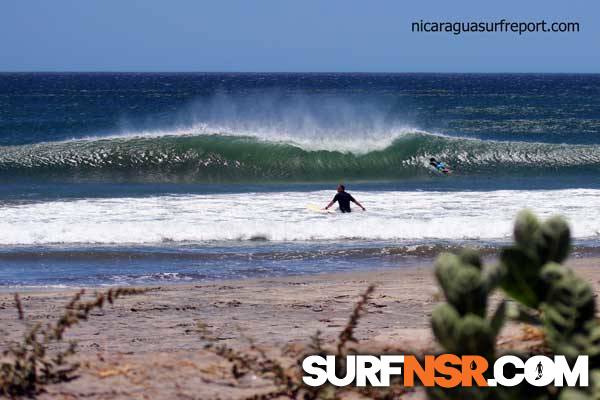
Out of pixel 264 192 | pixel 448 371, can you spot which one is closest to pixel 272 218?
pixel 264 192

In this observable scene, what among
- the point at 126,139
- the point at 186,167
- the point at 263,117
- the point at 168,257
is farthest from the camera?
the point at 263,117

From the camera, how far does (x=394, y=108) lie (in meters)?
62.1

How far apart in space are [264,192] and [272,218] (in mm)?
5277

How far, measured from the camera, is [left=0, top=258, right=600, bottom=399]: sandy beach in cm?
462

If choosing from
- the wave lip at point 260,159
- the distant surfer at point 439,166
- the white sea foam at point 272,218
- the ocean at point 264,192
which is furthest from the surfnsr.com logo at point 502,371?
the distant surfer at point 439,166

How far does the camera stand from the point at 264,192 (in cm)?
2041

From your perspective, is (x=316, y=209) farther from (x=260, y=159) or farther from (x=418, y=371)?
(x=418, y=371)

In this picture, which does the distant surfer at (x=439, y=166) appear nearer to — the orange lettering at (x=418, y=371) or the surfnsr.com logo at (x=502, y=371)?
the orange lettering at (x=418, y=371)

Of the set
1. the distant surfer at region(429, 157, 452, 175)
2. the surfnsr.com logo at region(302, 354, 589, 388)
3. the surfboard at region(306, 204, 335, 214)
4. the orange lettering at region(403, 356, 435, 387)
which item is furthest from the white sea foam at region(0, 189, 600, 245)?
the surfnsr.com logo at region(302, 354, 589, 388)

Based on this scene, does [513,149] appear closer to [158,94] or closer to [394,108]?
[394,108]

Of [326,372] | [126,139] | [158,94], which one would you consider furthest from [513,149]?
[158,94]

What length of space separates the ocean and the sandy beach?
50.1 inches

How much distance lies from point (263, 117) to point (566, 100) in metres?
44.8

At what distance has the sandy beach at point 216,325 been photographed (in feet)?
15.1
